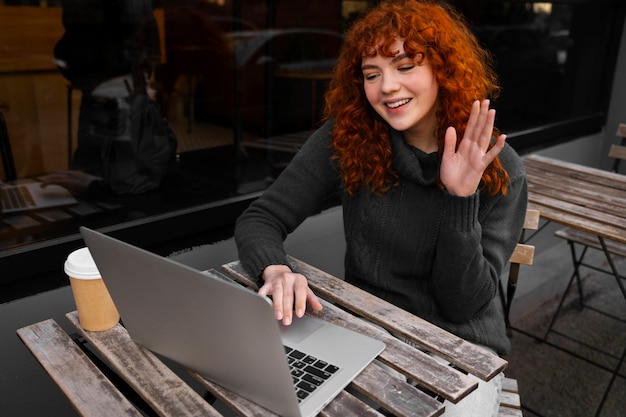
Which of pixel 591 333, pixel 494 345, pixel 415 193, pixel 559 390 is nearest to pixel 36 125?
pixel 415 193

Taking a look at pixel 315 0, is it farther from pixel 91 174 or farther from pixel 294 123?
pixel 91 174

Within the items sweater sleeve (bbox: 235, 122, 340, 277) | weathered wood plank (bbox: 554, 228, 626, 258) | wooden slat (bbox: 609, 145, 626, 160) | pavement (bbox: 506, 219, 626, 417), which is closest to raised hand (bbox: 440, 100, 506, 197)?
sweater sleeve (bbox: 235, 122, 340, 277)

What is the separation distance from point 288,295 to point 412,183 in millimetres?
511

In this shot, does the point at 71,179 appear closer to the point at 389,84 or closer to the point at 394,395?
the point at 389,84

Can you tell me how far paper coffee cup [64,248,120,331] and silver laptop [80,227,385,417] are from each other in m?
A: 0.10

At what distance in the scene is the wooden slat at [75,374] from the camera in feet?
3.43

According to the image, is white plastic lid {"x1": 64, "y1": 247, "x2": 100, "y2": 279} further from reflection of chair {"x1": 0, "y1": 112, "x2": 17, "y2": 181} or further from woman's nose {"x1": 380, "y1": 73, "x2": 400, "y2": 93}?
reflection of chair {"x1": 0, "y1": 112, "x2": 17, "y2": 181}

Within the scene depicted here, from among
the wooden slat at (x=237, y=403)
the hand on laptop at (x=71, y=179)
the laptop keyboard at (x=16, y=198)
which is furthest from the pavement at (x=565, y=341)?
the laptop keyboard at (x=16, y=198)

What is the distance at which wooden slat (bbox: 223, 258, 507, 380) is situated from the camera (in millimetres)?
1182

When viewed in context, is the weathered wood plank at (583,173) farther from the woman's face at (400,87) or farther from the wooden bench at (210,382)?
the wooden bench at (210,382)

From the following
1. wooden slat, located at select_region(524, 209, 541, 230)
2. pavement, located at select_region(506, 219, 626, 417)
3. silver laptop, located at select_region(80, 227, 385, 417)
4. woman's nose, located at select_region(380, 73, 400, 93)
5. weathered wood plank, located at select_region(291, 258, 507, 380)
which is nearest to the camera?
silver laptop, located at select_region(80, 227, 385, 417)

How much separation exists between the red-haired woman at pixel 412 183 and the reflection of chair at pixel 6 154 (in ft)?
3.48

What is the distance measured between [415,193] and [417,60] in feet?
1.15

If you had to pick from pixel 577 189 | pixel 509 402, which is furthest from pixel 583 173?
pixel 509 402
